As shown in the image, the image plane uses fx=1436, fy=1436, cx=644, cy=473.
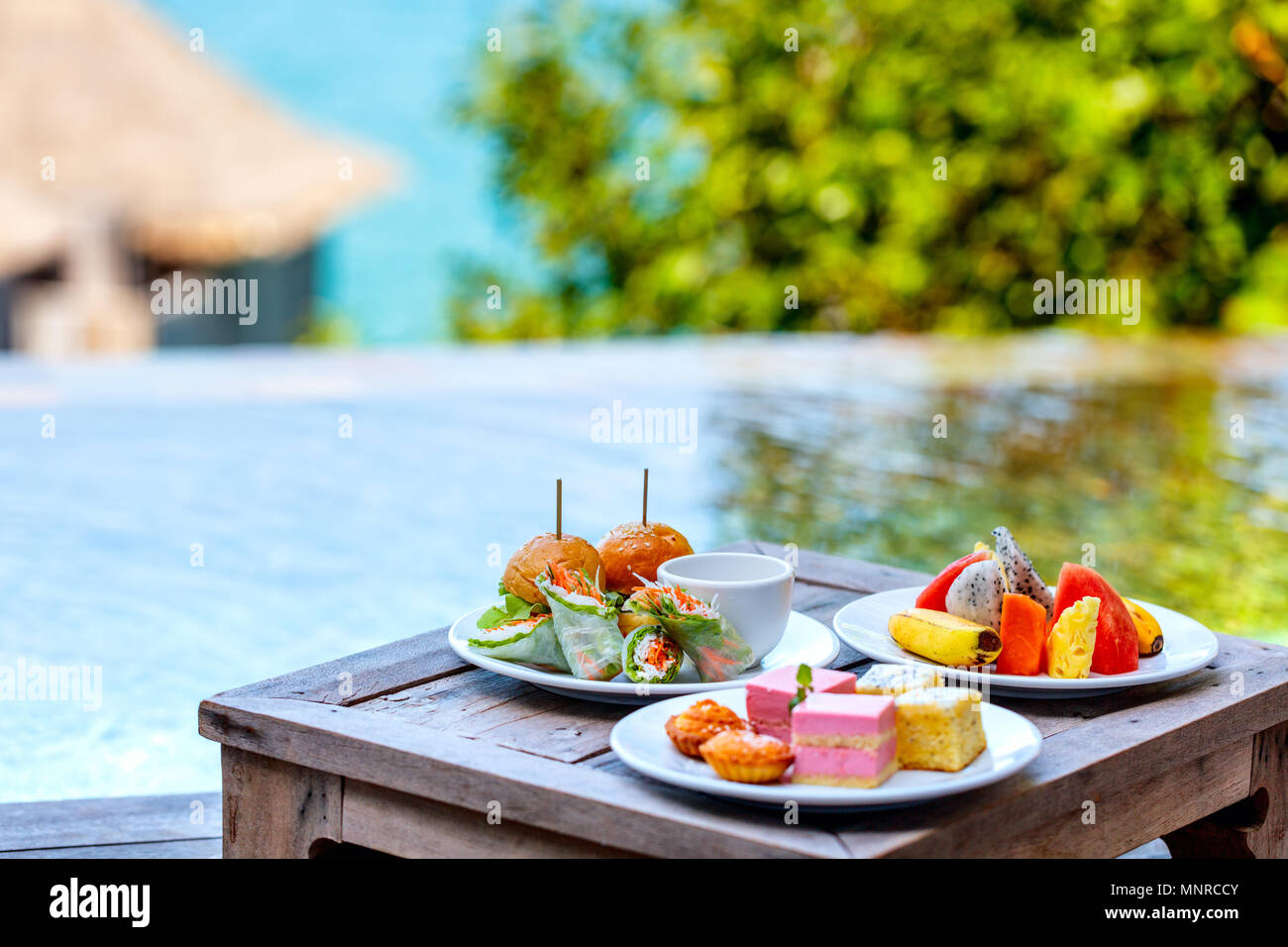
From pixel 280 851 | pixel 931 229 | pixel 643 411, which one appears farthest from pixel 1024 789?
pixel 931 229

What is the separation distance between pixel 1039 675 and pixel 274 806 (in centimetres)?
62

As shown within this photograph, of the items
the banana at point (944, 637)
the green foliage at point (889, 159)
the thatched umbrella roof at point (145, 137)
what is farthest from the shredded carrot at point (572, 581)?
the thatched umbrella roof at point (145, 137)

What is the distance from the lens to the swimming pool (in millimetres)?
2658

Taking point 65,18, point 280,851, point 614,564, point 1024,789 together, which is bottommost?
point 280,851

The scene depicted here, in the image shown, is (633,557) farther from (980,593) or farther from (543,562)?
(980,593)

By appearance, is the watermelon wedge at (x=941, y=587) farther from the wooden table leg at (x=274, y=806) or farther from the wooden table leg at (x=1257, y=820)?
the wooden table leg at (x=274, y=806)

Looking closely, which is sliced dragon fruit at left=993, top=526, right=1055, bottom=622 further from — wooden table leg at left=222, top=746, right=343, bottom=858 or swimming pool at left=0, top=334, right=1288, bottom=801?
swimming pool at left=0, top=334, right=1288, bottom=801

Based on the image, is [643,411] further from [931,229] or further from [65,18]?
[65,18]

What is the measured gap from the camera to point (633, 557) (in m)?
1.26

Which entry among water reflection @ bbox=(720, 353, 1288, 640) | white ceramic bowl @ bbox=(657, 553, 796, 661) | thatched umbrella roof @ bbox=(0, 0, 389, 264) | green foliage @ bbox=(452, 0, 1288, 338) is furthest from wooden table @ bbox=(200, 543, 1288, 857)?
thatched umbrella roof @ bbox=(0, 0, 389, 264)

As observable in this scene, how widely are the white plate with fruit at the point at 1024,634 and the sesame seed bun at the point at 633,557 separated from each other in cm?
17

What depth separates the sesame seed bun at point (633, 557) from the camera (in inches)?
49.4
